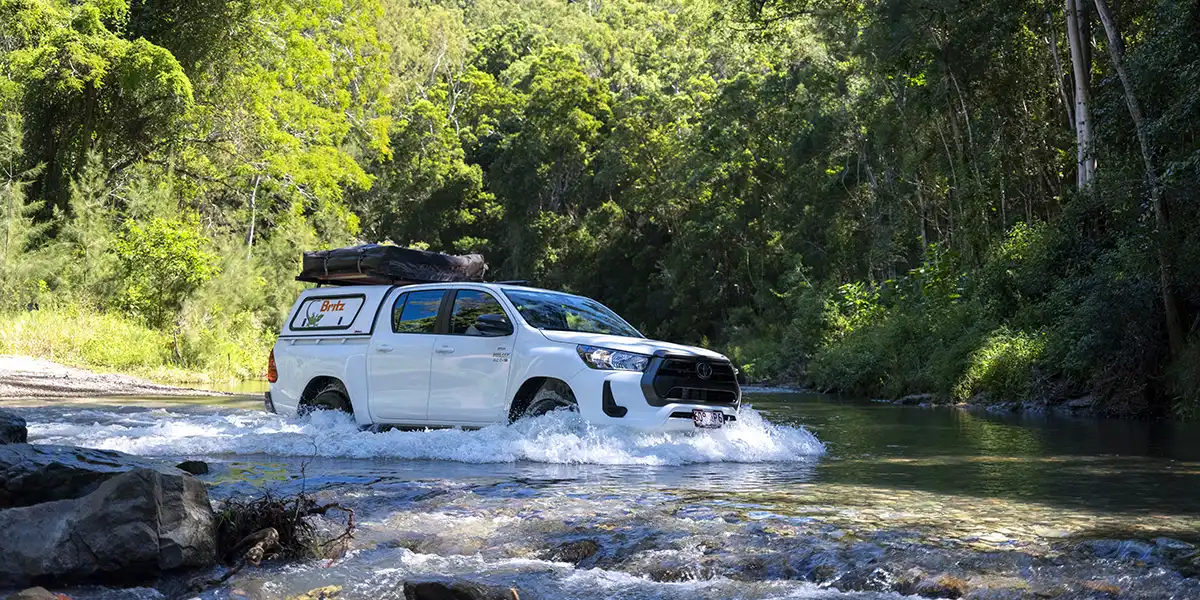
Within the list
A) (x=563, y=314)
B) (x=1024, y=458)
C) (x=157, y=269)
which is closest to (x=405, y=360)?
(x=563, y=314)

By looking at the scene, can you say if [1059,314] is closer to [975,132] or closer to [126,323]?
[975,132]

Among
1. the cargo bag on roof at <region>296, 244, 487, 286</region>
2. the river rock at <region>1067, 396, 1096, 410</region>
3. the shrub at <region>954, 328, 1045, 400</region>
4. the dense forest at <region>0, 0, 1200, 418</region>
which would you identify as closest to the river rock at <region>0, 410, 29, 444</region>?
the cargo bag on roof at <region>296, 244, 487, 286</region>

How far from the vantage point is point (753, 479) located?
9.24 meters

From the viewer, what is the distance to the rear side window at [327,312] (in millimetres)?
12391

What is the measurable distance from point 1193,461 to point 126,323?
2507 cm

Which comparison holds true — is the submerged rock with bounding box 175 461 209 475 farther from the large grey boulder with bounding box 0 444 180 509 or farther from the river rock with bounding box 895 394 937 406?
the river rock with bounding box 895 394 937 406

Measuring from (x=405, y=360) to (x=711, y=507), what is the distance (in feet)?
16.2

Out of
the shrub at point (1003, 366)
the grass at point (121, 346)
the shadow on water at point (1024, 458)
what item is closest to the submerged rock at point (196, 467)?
the shadow on water at point (1024, 458)

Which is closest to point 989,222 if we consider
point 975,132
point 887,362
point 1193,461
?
point 975,132

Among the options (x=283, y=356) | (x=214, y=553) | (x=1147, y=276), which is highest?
(x=1147, y=276)

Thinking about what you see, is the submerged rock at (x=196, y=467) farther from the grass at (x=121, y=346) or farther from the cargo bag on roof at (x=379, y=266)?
the grass at (x=121, y=346)

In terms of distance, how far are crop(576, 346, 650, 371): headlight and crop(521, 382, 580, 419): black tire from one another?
1.20 ft

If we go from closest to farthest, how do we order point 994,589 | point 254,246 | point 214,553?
point 994,589 < point 214,553 < point 254,246

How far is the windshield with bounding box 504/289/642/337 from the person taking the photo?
1130 centimetres
